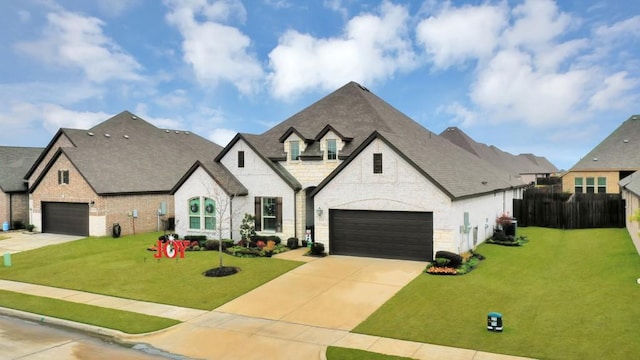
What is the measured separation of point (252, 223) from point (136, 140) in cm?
2038

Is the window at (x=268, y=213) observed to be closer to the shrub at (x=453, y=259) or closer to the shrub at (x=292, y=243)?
the shrub at (x=292, y=243)

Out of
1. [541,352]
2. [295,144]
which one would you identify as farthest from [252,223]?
[541,352]

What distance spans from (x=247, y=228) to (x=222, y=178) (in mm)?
3579

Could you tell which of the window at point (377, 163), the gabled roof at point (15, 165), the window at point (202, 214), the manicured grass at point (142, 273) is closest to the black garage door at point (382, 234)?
the window at point (377, 163)

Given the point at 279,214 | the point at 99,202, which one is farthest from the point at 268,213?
the point at 99,202

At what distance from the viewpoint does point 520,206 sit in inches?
1355

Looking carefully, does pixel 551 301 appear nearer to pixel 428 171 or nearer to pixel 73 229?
pixel 428 171

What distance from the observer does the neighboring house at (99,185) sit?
31547 millimetres

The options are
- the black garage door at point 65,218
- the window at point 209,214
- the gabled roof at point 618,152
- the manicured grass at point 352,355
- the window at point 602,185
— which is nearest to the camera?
the manicured grass at point 352,355

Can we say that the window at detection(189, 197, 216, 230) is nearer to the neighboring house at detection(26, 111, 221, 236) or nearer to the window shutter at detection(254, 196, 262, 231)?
the window shutter at detection(254, 196, 262, 231)

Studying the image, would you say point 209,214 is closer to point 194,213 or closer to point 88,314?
point 194,213

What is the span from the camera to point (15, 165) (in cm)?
3909

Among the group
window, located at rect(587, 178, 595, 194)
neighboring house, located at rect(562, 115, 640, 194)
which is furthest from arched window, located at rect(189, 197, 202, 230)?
window, located at rect(587, 178, 595, 194)

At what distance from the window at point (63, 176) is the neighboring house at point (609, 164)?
151ft
